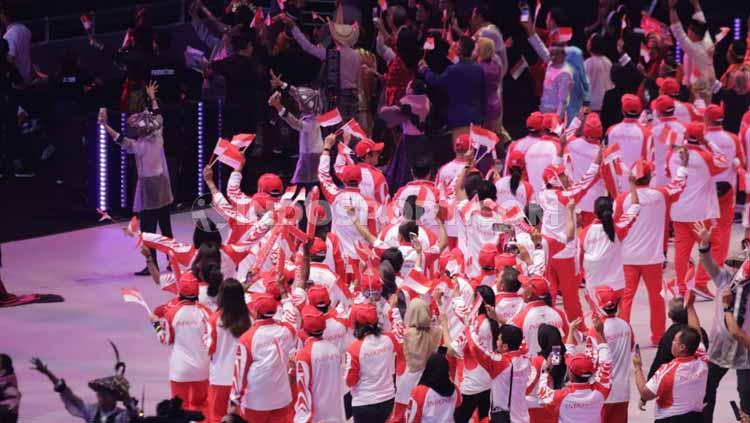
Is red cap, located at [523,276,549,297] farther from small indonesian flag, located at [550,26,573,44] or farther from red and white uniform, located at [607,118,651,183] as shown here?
small indonesian flag, located at [550,26,573,44]

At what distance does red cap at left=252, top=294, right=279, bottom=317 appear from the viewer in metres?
11.5

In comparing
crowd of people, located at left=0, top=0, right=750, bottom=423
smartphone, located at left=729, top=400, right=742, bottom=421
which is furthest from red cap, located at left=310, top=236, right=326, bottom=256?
smartphone, located at left=729, top=400, right=742, bottom=421

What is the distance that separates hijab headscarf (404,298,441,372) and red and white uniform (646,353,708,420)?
1.60 meters

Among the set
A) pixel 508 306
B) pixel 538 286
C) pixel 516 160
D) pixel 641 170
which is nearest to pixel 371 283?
pixel 508 306

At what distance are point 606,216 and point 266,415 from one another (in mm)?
4090

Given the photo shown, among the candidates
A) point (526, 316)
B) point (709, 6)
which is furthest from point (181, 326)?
point (709, 6)

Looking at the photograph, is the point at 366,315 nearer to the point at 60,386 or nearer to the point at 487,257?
the point at 487,257

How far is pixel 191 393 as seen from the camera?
1233 cm

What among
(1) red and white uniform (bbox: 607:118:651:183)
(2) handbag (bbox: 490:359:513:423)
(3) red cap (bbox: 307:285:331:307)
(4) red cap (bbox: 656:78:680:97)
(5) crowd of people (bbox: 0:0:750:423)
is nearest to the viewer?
(5) crowd of people (bbox: 0:0:750:423)

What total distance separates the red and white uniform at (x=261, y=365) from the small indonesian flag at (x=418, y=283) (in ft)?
4.38

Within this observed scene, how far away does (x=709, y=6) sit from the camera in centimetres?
2712

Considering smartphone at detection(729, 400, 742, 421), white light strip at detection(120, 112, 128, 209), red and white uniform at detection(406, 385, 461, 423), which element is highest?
red and white uniform at detection(406, 385, 461, 423)

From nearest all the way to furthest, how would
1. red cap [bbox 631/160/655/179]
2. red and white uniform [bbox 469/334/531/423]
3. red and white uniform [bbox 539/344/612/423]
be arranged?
red and white uniform [bbox 539/344/612/423], red and white uniform [bbox 469/334/531/423], red cap [bbox 631/160/655/179]

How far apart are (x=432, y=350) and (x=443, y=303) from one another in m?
1.41
